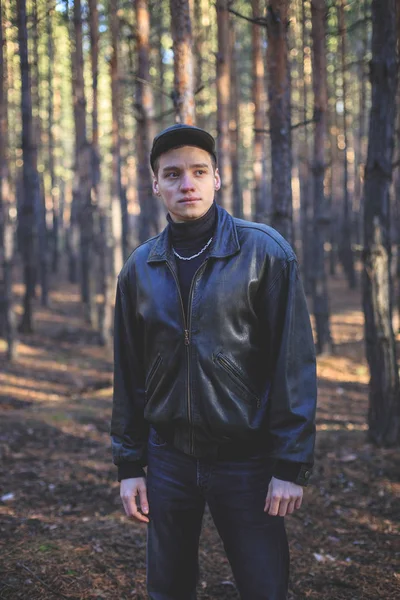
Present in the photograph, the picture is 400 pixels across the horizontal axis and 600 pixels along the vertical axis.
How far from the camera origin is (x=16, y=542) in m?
4.37

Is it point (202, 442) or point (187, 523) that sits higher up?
point (202, 442)

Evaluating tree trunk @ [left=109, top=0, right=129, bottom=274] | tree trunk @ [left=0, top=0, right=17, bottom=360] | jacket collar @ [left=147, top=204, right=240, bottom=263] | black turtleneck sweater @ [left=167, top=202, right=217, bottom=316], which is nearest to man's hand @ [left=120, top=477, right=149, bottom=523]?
black turtleneck sweater @ [left=167, top=202, right=217, bottom=316]

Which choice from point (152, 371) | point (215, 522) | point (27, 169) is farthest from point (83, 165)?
point (215, 522)

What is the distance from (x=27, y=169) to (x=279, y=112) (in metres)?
8.81

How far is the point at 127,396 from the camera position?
105 inches

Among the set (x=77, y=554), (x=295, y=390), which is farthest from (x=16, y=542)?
(x=295, y=390)

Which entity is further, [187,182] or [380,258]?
[380,258]

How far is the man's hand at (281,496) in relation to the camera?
2.22 meters

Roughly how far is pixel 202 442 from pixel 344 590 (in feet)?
7.27

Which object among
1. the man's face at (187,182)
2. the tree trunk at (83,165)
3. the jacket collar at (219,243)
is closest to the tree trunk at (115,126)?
the tree trunk at (83,165)

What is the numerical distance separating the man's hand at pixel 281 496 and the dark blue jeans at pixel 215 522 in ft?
0.34

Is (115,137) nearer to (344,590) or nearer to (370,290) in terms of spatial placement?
(370,290)

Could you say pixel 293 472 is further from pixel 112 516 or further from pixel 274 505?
pixel 112 516

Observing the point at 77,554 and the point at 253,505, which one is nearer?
the point at 253,505
